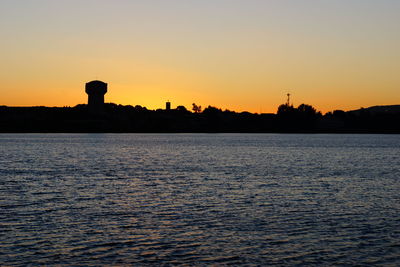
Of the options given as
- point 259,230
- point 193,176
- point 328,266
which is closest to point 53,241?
point 259,230

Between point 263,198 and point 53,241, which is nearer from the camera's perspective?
point 53,241

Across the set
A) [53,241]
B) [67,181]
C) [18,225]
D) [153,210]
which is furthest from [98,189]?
[53,241]

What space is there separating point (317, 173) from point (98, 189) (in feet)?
103

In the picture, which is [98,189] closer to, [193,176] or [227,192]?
[227,192]

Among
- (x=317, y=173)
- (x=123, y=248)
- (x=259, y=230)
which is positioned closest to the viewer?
(x=123, y=248)

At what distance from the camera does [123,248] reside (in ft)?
81.6

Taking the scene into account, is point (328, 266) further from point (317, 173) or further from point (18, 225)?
point (317, 173)

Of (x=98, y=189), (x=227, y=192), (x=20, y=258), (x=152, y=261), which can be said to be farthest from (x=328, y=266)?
(x=98, y=189)

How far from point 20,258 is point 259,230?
40.7 ft

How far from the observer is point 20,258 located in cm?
2267

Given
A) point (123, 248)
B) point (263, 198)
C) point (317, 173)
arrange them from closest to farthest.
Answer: point (123, 248), point (263, 198), point (317, 173)

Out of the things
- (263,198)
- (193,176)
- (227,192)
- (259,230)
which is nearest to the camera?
(259,230)

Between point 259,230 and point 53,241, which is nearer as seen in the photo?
point 53,241

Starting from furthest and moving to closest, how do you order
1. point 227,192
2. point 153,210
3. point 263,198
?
point 227,192
point 263,198
point 153,210
